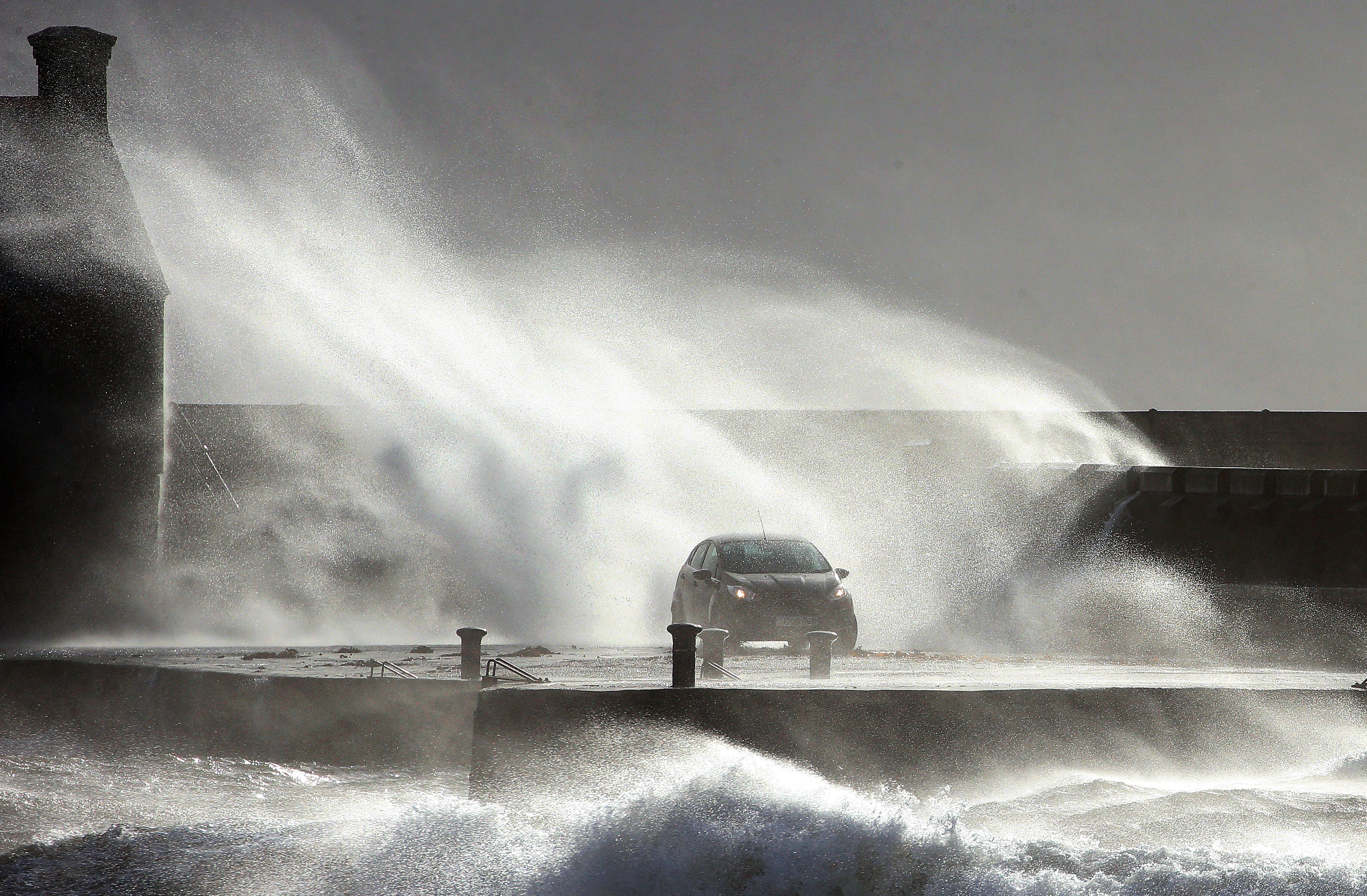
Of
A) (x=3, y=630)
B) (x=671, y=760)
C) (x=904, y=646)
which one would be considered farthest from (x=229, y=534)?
(x=671, y=760)

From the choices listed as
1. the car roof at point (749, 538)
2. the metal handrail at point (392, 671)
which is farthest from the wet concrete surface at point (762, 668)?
the car roof at point (749, 538)

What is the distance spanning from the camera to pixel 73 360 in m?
22.2

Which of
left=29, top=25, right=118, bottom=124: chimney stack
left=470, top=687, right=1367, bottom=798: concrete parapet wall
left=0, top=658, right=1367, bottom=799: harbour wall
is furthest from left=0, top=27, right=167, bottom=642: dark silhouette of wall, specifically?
left=470, top=687, right=1367, bottom=798: concrete parapet wall

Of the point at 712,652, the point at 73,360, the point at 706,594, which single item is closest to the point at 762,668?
the point at 712,652

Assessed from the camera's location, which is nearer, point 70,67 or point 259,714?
point 259,714

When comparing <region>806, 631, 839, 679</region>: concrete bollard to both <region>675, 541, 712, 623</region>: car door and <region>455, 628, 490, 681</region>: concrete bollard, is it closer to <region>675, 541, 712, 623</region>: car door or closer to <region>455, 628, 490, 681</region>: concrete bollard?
<region>455, 628, 490, 681</region>: concrete bollard

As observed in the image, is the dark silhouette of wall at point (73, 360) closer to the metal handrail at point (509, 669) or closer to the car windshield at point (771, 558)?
the car windshield at point (771, 558)

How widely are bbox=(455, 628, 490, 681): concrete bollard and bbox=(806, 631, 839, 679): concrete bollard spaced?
117 inches

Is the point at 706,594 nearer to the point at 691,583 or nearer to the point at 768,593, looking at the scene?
the point at 691,583

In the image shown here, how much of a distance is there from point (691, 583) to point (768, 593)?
4.54ft

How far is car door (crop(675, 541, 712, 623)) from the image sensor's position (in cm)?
1652

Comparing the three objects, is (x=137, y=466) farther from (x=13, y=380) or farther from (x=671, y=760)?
(x=671, y=760)

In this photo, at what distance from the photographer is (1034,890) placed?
26.7 ft

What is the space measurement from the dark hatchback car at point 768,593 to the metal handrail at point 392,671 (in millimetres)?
3812
